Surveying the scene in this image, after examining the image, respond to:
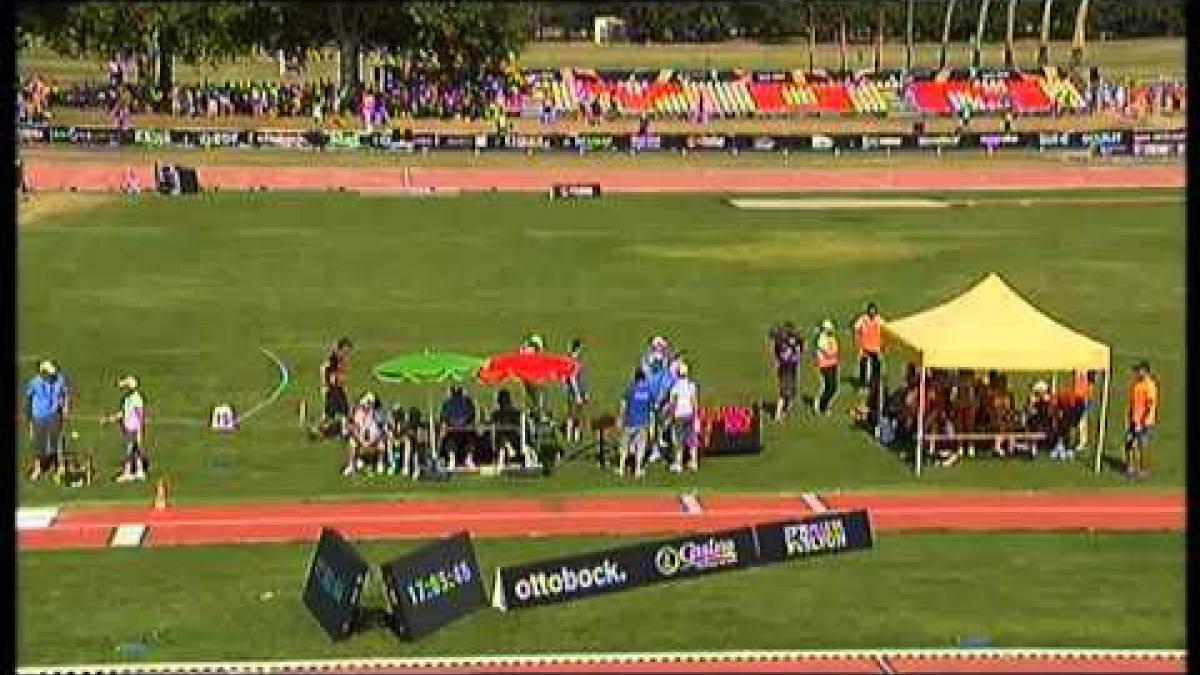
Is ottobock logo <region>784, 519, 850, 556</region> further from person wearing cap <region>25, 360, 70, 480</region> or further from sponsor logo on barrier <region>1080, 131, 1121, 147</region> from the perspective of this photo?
sponsor logo on barrier <region>1080, 131, 1121, 147</region>

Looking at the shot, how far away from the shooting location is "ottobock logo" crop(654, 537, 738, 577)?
15.3 meters

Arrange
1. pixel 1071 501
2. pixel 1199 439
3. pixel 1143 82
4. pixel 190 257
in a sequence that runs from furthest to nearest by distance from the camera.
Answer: pixel 1143 82 → pixel 190 257 → pixel 1071 501 → pixel 1199 439

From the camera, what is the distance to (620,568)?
49.2ft

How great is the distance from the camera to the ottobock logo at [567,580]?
47.6ft

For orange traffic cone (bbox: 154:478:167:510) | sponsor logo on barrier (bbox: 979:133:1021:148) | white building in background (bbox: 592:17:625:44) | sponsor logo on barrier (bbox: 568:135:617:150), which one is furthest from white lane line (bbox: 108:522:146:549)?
white building in background (bbox: 592:17:625:44)

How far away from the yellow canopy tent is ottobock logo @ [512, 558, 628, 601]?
24.8ft

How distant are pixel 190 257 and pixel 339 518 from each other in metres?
22.2

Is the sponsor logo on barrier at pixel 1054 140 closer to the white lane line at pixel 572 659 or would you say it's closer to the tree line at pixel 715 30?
the tree line at pixel 715 30

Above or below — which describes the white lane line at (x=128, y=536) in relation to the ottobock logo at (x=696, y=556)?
below

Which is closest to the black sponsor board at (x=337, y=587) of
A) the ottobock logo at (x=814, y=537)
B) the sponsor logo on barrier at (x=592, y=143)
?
the ottobock logo at (x=814, y=537)

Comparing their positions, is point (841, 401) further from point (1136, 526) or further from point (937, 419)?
point (1136, 526)

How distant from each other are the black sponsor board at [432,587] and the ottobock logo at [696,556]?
173cm

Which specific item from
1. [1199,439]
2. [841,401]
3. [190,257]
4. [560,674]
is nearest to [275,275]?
[190,257]
